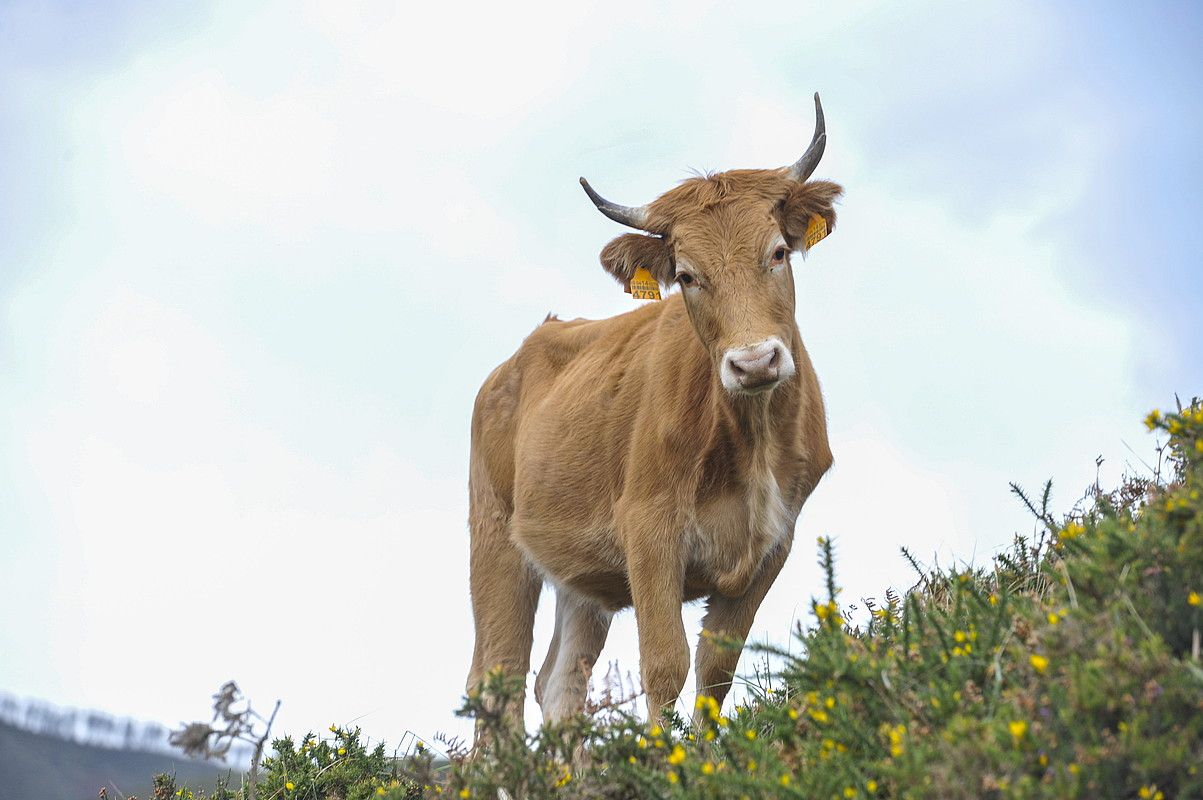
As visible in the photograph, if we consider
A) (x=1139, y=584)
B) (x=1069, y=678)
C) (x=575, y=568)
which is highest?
(x=575, y=568)

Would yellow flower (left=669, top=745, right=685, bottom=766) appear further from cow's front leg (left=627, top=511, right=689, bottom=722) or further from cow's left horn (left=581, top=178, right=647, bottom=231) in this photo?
cow's left horn (left=581, top=178, right=647, bottom=231)

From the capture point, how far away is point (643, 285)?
24.0 ft

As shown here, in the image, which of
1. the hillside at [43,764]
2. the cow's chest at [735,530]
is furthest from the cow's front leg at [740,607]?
the hillside at [43,764]

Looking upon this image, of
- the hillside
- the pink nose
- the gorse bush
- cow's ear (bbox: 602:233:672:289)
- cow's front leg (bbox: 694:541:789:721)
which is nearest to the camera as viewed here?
the gorse bush

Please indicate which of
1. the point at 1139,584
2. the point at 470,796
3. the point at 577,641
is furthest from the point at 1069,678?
the point at 577,641

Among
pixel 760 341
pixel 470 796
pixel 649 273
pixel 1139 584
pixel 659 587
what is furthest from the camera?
pixel 649 273

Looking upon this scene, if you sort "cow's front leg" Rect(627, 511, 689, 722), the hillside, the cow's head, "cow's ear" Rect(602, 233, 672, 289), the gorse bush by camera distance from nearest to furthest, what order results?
the gorse bush → the cow's head → "cow's front leg" Rect(627, 511, 689, 722) → "cow's ear" Rect(602, 233, 672, 289) → the hillside

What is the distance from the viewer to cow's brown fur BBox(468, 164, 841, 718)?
6547 millimetres

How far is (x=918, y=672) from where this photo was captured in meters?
3.89

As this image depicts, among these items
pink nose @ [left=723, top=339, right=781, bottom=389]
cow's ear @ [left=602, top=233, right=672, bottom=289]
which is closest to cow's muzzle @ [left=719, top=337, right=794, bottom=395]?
pink nose @ [left=723, top=339, right=781, bottom=389]

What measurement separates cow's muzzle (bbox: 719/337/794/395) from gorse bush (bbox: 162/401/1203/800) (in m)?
1.54

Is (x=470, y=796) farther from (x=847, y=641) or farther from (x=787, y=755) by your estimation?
(x=847, y=641)

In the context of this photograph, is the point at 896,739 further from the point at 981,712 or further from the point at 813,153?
the point at 813,153

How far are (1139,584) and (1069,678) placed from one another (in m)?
0.55
